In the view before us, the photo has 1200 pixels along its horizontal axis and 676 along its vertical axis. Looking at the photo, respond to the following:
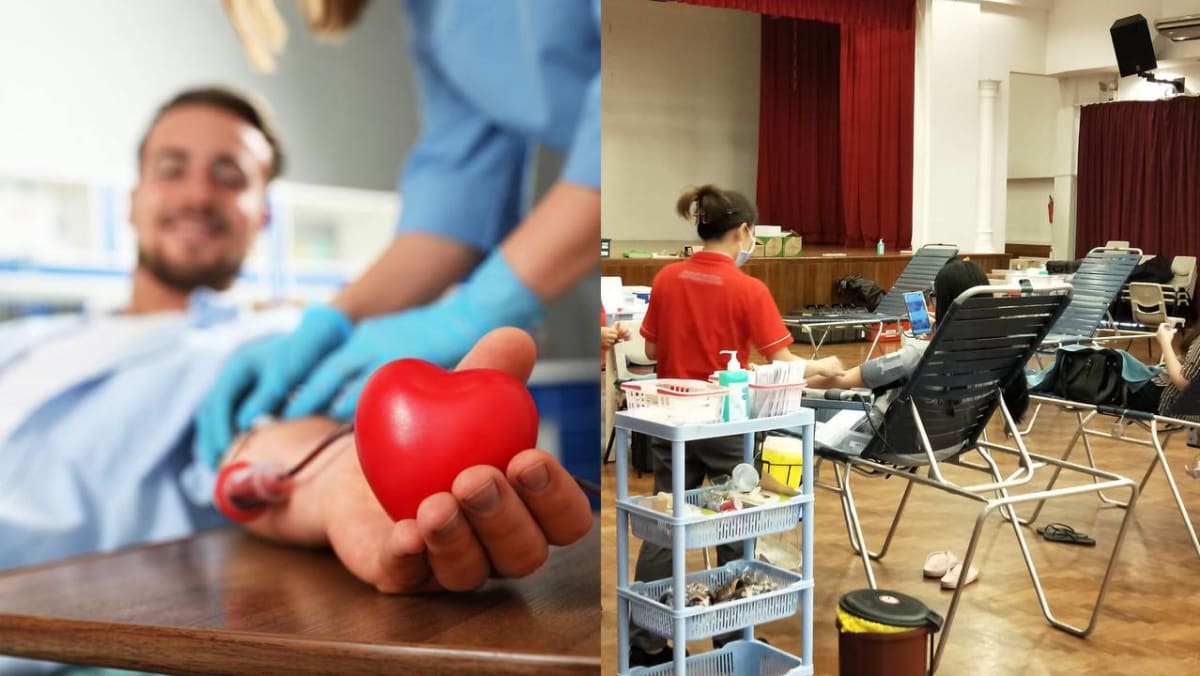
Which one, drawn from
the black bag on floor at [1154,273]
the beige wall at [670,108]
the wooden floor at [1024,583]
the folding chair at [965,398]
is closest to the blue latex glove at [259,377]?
the wooden floor at [1024,583]

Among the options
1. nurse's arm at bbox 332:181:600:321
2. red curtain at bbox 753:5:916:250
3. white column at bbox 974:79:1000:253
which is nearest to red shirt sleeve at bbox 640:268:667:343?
nurse's arm at bbox 332:181:600:321

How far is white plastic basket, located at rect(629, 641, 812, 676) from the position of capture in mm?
2525

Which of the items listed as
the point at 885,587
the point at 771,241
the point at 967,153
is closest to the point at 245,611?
the point at 885,587

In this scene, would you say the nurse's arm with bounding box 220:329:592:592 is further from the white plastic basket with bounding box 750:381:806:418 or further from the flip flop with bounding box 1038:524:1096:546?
the flip flop with bounding box 1038:524:1096:546

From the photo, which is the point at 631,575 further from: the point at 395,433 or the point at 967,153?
the point at 967,153

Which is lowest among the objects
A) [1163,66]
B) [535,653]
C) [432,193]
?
[535,653]

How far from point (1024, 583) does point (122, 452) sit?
2.79 m

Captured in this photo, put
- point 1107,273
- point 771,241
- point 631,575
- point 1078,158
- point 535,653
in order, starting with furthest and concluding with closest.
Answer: point 1078,158, point 771,241, point 1107,273, point 631,575, point 535,653

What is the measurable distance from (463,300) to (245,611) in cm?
57

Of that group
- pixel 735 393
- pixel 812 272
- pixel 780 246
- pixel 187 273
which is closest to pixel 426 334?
pixel 187 273

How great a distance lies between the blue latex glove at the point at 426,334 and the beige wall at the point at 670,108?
1266cm

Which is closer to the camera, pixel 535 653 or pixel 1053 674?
pixel 535 653

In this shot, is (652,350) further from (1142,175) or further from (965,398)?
(1142,175)

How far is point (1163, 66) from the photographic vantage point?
39.9 feet
